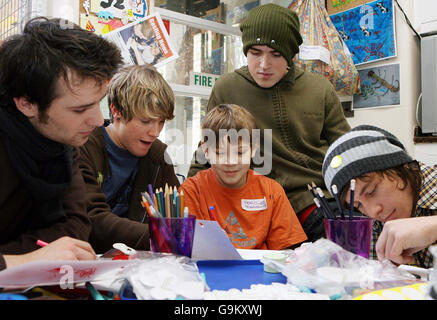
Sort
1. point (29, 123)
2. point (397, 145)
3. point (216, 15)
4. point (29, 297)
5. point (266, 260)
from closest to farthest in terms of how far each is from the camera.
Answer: point (29, 297) → point (266, 260) → point (29, 123) → point (397, 145) → point (216, 15)

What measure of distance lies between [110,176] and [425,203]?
33.8 inches

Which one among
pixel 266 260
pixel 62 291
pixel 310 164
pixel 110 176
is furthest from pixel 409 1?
pixel 62 291

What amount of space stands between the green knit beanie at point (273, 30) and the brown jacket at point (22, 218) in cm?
88

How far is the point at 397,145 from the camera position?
90 centimetres

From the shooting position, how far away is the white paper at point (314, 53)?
196cm

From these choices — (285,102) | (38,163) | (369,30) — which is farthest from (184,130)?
(38,163)

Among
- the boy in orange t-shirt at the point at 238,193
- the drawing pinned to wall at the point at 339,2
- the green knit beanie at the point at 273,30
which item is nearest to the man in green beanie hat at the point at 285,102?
the green knit beanie at the point at 273,30

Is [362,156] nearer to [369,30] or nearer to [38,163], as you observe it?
[38,163]

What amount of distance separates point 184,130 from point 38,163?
65.5 inches

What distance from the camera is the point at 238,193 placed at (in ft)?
4.21

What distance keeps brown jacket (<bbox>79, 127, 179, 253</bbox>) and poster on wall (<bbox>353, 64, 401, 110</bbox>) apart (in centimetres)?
135

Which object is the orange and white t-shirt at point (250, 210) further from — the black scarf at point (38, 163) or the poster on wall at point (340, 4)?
the poster on wall at point (340, 4)

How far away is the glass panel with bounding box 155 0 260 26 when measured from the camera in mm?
2420

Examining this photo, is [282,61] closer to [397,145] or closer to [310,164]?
[310,164]
